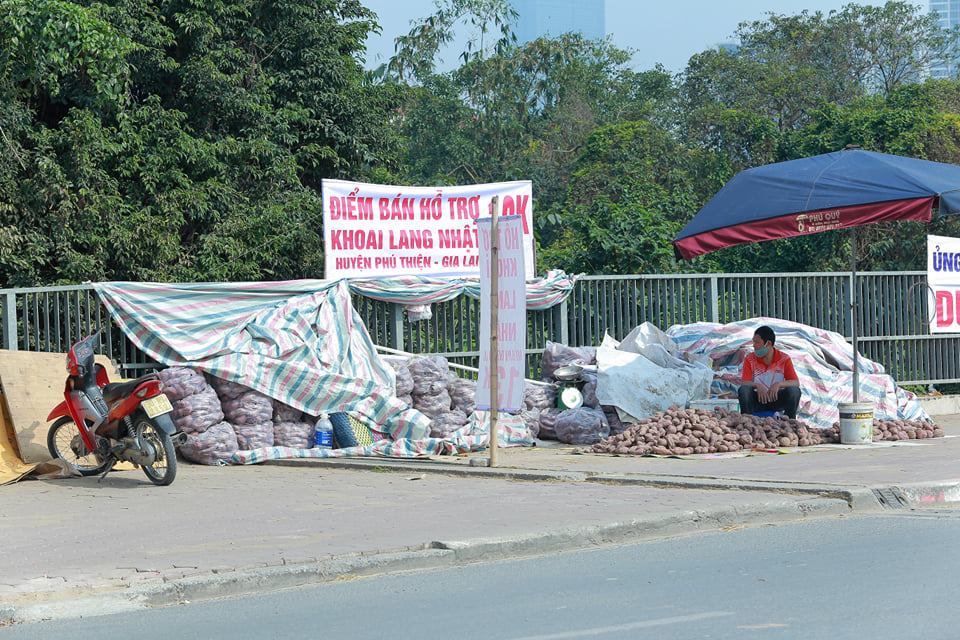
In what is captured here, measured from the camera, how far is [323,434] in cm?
1347

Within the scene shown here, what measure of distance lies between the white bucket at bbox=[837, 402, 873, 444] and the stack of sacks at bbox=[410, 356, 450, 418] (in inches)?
169

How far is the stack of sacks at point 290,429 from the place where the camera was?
43.9 feet

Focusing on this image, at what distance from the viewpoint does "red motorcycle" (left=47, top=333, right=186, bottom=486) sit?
36.7 ft

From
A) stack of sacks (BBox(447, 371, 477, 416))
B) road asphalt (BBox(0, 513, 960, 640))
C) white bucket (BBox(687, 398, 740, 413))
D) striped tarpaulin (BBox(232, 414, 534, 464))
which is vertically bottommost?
road asphalt (BBox(0, 513, 960, 640))

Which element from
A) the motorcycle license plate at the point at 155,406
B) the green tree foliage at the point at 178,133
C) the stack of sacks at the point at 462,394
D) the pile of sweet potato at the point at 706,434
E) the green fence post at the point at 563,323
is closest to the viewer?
the motorcycle license plate at the point at 155,406

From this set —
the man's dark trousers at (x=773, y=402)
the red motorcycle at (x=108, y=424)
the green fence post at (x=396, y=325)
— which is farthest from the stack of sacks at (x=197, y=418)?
the man's dark trousers at (x=773, y=402)

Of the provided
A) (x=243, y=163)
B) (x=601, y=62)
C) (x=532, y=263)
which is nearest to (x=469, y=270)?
(x=532, y=263)

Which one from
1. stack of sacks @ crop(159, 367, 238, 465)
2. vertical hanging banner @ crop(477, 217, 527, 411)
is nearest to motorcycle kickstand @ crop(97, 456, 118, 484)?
stack of sacks @ crop(159, 367, 238, 465)

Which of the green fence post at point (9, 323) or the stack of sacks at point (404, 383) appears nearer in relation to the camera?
the green fence post at point (9, 323)

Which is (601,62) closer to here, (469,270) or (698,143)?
(698,143)

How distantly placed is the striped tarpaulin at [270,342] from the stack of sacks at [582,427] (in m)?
1.59

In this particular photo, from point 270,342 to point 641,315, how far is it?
5.12 m

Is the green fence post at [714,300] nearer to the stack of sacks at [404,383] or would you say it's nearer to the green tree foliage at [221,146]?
the green tree foliage at [221,146]

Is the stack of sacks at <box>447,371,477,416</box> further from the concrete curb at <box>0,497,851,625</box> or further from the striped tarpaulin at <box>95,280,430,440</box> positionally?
the concrete curb at <box>0,497,851,625</box>
